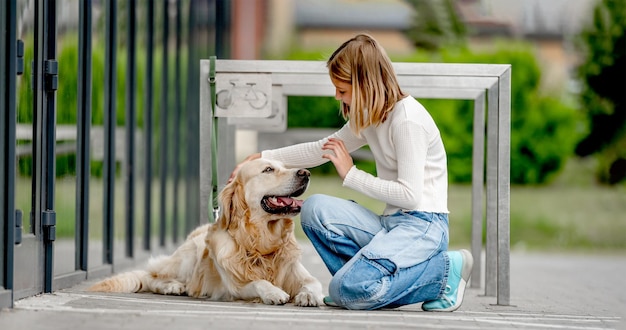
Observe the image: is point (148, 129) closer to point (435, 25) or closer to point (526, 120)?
point (526, 120)

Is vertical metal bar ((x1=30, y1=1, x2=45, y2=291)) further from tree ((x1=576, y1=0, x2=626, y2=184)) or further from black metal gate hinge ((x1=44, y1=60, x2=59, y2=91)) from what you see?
tree ((x1=576, y1=0, x2=626, y2=184))

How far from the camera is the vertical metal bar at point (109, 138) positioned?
23.6 feet

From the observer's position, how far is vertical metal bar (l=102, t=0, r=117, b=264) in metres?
7.19

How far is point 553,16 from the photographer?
2658 centimetres

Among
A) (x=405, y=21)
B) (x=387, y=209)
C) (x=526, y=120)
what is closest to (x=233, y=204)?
(x=387, y=209)

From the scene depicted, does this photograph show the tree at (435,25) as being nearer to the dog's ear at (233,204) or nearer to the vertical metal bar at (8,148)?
the dog's ear at (233,204)

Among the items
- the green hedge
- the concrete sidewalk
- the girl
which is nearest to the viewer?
the concrete sidewalk

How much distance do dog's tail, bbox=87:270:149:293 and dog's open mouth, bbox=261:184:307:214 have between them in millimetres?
1031

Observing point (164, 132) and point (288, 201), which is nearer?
point (288, 201)

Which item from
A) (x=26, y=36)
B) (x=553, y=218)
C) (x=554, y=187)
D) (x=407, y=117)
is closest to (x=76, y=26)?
(x=26, y=36)

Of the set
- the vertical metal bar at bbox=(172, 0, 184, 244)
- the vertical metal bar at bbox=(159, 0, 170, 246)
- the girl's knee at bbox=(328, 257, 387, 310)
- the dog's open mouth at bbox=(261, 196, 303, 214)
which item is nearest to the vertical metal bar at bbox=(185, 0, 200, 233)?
the vertical metal bar at bbox=(172, 0, 184, 244)

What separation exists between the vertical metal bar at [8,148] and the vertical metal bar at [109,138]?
2.37m

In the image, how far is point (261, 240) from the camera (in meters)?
5.21

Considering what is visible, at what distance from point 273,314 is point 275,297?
1.65 feet
